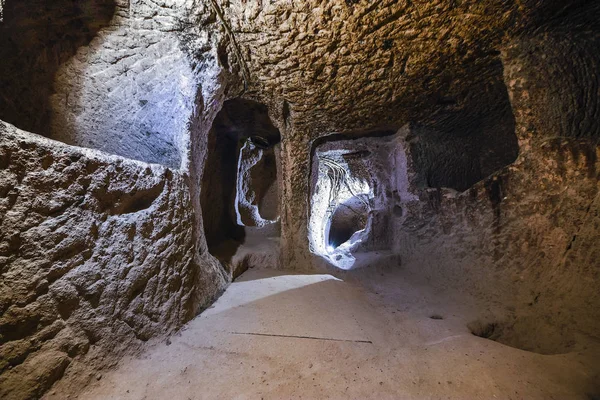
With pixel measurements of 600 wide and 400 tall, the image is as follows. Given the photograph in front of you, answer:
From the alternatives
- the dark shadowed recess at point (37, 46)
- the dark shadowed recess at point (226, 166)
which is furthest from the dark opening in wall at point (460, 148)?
the dark shadowed recess at point (37, 46)

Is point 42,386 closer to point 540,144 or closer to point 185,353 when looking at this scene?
point 185,353

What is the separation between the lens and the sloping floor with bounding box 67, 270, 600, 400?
1000 millimetres

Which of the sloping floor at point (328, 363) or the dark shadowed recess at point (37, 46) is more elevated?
the dark shadowed recess at point (37, 46)

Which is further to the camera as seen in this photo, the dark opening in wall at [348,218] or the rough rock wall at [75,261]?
the dark opening in wall at [348,218]

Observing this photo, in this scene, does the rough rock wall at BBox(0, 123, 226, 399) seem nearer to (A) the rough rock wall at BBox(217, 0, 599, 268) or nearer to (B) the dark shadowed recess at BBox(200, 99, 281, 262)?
(B) the dark shadowed recess at BBox(200, 99, 281, 262)

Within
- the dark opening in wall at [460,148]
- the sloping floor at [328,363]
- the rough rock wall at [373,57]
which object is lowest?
the sloping floor at [328,363]

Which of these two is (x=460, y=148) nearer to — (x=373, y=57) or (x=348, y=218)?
(x=373, y=57)

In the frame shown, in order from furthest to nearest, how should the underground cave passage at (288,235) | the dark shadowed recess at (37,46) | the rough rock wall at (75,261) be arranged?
the dark shadowed recess at (37,46), the underground cave passage at (288,235), the rough rock wall at (75,261)

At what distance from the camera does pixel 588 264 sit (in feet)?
5.41

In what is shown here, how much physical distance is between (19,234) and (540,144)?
344cm

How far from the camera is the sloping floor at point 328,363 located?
3.28 feet

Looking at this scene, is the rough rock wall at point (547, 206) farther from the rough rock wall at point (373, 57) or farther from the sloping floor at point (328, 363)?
the sloping floor at point (328, 363)

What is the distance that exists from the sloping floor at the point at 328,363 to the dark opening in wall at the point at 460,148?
2.48 m

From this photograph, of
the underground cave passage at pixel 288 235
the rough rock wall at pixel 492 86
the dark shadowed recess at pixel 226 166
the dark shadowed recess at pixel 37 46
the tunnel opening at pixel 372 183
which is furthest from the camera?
the tunnel opening at pixel 372 183
